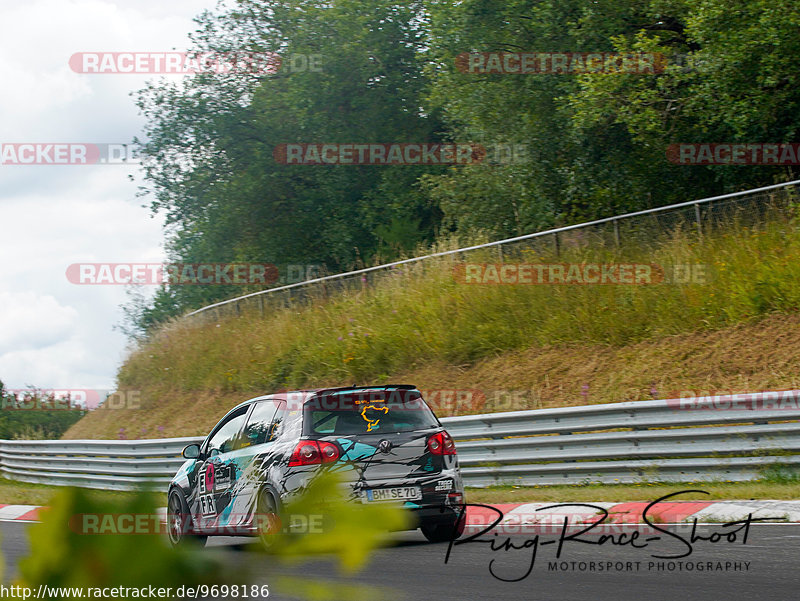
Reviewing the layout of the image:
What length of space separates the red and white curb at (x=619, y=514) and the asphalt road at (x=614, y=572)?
326mm

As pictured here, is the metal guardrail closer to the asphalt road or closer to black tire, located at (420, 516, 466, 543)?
the asphalt road

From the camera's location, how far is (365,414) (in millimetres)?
9031

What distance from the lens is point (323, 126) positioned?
104 feet

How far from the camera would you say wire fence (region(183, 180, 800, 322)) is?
51.2 ft

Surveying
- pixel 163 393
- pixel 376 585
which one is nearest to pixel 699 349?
pixel 376 585

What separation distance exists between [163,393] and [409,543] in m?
18.2

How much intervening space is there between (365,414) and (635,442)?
172 inches

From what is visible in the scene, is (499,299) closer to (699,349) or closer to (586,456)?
(699,349)

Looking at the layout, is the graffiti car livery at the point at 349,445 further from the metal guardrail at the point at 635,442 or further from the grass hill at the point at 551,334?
the grass hill at the point at 551,334

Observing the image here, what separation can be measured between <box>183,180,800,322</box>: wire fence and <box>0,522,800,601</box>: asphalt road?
8.48m

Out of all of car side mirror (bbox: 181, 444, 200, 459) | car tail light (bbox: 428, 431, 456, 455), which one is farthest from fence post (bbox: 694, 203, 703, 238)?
car side mirror (bbox: 181, 444, 200, 459)

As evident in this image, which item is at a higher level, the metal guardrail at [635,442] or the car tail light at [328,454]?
the car tail light at [328,454]

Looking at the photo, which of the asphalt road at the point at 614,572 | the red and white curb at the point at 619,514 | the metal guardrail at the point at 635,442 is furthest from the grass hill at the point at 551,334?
the asphalt road at the point at 614,572

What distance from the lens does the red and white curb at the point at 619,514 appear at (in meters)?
8.77
